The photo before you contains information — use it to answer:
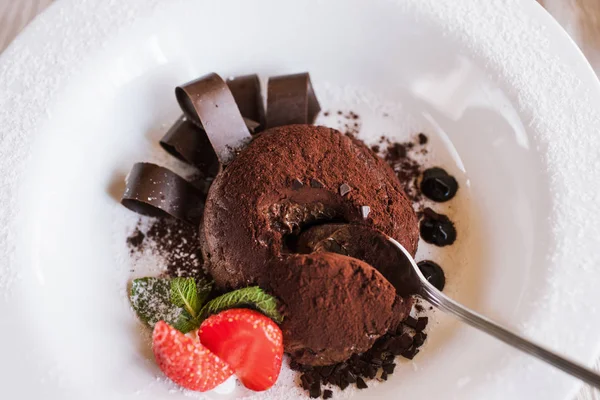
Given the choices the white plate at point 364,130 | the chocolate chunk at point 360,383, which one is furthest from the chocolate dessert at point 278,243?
the white plate at point 364,130

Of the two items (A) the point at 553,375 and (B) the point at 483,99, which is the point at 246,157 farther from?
(A) the point at 553,375

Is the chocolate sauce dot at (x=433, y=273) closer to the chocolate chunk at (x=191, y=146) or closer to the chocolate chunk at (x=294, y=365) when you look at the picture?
the chocolate chunk at (x=294, y=365)

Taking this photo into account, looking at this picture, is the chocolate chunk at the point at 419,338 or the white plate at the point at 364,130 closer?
the white plate at the point at 364,130

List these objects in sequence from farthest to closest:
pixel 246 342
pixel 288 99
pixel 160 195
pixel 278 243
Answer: pixel 288 99, pixel 160 195, pixel 278 243, pixel 246 342

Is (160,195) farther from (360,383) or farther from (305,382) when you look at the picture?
(360,383)

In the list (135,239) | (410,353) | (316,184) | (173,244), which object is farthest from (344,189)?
(135,239)

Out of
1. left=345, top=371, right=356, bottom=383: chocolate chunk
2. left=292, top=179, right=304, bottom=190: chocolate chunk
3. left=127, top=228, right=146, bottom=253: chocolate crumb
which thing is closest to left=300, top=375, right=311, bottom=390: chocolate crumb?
left=345, top=371, right=356, bottom=383: chocolate chunk
